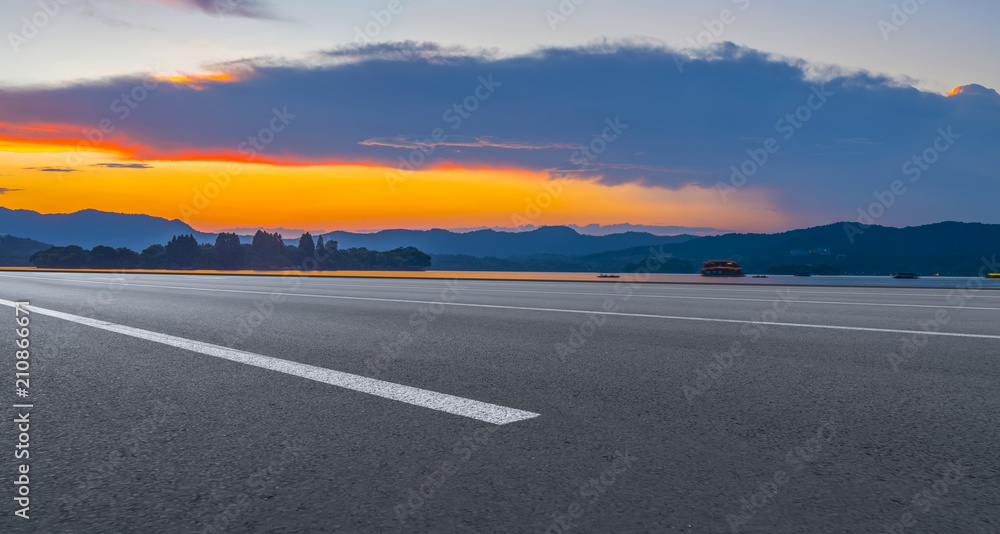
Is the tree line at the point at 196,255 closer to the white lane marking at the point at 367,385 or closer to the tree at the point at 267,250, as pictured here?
the tree at the point at 267,250

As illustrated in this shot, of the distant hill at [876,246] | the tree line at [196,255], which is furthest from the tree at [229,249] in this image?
the distant hill at [876,246]

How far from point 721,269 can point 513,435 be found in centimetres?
3778

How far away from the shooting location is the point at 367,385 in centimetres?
578

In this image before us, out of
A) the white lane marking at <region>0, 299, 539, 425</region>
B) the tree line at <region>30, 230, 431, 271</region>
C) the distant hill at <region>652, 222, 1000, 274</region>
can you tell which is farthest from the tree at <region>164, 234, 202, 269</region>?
the white lane marking at <region>0, 299, 539, 425</region>

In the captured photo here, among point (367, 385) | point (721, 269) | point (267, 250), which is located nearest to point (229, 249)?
point (267, 250)

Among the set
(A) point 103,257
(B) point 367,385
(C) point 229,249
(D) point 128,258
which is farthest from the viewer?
(C) point 229,249

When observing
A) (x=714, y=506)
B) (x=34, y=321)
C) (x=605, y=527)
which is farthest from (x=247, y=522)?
(x=34, y=321)

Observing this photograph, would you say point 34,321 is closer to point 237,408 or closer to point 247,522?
point 237,408

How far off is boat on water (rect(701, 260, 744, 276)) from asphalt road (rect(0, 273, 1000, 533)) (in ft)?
101

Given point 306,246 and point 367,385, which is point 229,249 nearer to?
point 306,246

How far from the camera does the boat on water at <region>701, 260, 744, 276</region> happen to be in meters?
38.9

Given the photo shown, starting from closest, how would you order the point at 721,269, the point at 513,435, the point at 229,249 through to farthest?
the point at 513,435, the point at 721,269, the point at 229,249

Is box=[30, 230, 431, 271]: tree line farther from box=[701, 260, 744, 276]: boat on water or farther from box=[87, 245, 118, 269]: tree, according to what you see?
box=[701, 260, 744, 276]: boat on water

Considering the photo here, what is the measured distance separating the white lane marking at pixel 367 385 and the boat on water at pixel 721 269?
33.7m
